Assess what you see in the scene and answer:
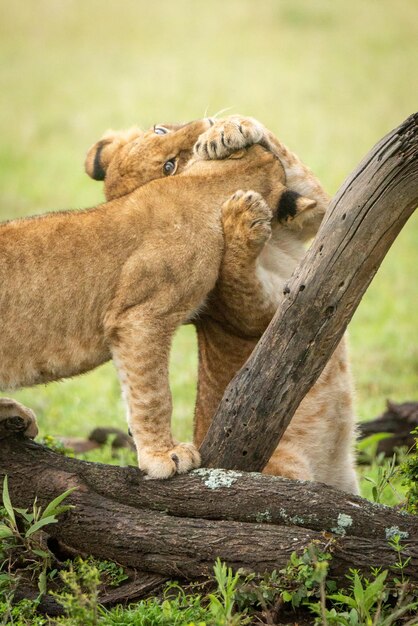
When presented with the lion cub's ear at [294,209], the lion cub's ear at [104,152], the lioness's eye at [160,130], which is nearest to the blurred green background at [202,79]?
the lion cub's ear at [104,152]

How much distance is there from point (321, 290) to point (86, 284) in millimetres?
927

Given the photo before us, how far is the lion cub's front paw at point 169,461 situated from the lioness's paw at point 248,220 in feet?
2.84

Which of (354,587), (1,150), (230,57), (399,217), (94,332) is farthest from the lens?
(230,57)

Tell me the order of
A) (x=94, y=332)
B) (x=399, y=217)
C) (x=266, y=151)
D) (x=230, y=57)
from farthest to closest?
(x=230, y=57) < (x=266, y=151) < (x=94, y=332) < (x=399, y=217)

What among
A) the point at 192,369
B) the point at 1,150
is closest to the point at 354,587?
the point at 192,369

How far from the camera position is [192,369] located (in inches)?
375

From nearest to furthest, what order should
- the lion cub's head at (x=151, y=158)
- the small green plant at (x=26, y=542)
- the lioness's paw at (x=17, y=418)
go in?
the small green plant at (x=26, y=542), the lioness's paw at (x=17, y=418), the lion cub's head at (x=151, y=158)

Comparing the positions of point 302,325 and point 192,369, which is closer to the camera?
point 302,325

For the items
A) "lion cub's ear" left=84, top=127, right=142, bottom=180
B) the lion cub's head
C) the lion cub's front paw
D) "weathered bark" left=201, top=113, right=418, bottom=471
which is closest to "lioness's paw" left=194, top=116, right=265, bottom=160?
the lion cub's head

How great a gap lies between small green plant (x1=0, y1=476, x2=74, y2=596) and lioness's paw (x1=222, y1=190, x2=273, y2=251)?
1214mm

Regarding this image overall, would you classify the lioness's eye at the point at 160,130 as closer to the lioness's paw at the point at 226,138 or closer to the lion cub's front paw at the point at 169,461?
the lioness's paw at the point at 226,138

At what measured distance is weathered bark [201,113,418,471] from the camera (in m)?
3.65

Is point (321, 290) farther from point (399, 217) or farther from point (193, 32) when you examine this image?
point (193, 32)

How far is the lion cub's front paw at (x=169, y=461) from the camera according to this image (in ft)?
12.7
